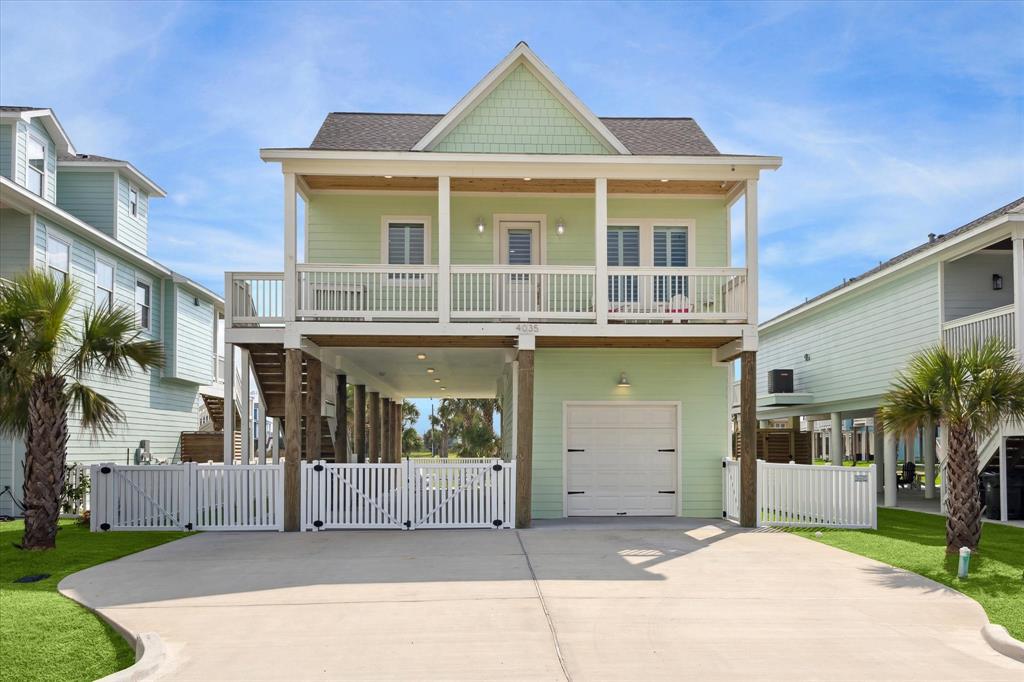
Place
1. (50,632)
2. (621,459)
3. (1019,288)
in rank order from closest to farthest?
(50,632) < (1019,288) < (621,459)

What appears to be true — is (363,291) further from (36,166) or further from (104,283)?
(36,166)

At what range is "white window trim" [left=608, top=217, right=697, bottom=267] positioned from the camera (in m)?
17.5

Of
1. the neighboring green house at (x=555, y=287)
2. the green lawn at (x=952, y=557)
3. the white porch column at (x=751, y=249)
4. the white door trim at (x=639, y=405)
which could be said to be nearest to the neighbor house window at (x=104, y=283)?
the neighboring green house at (x=555, y=287)

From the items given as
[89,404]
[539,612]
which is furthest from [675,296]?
[89,404]

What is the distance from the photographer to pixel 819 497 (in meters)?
15.3

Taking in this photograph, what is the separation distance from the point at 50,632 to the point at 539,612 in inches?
173

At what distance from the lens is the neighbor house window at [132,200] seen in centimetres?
2302

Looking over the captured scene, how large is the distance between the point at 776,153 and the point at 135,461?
57.0 ft

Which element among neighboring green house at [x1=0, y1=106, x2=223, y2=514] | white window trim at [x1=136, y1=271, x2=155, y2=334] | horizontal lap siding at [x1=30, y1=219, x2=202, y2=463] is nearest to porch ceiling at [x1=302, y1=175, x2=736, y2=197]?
neighboring green house at [x1=0, y1=106, x2=223, y2=514]

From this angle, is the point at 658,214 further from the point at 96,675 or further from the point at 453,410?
the point at 453,410

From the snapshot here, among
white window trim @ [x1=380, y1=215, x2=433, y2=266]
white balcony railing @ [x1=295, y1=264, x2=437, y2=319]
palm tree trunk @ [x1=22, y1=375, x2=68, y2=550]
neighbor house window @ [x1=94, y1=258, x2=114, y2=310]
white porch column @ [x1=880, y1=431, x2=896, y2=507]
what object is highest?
white window trim @ [x1=380, y1=215, x2=433, y2=266]

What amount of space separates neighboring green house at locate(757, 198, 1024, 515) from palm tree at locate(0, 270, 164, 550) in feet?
38.3

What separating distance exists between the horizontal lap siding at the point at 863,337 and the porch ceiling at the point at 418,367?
8.73 meters

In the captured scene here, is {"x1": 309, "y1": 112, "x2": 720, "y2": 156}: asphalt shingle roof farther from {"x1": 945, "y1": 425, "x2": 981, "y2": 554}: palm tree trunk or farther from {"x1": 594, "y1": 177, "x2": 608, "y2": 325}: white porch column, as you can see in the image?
{"x1": 945, "y1": 425, "x2": 981, "y2": 554}: palm tree trunk
